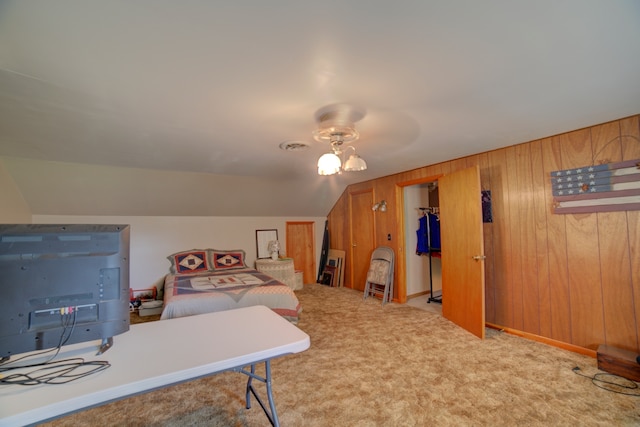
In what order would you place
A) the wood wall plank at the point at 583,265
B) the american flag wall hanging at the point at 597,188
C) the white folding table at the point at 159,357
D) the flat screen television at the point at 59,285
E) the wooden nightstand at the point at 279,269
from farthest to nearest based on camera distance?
the wooden nightstand at the point at 279,269, the wood wall plank at the point at 583,265, the american flag wall hanging at the point at 597,188, the flat screen television at the point at 59,285, the white folding table at the point at 159,357

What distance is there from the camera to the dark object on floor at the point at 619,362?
2.23 metres

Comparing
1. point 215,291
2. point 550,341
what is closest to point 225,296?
point 215,291

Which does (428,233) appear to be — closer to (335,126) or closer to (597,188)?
(597,188)

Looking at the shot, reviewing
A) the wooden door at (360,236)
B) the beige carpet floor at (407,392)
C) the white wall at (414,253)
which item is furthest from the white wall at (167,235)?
the beige carpet floor at (407,392)

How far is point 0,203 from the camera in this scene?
10.6 ft

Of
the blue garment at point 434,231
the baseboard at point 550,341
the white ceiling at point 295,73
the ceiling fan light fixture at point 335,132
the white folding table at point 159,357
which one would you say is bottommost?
the baseboard at point 550,341

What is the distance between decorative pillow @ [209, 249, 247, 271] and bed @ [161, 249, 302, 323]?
0.25 feet

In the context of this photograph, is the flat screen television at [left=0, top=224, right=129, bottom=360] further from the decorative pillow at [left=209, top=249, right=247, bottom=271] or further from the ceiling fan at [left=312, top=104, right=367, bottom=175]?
the decorative pillow at [left=209, top=249, right=247, bottom=271]

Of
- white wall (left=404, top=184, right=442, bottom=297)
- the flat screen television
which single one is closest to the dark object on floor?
white wall (left=404, top=184, right=442, bottom=297)

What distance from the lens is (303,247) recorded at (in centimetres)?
618

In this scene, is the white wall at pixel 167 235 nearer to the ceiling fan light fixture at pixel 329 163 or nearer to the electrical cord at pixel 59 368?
the ceiling fan light fixture at pixel 329 163

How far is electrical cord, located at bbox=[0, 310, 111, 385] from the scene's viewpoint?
1.04 m

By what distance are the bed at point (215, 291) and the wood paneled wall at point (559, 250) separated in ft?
8.52

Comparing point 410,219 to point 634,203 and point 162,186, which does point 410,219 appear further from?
point 162,186
